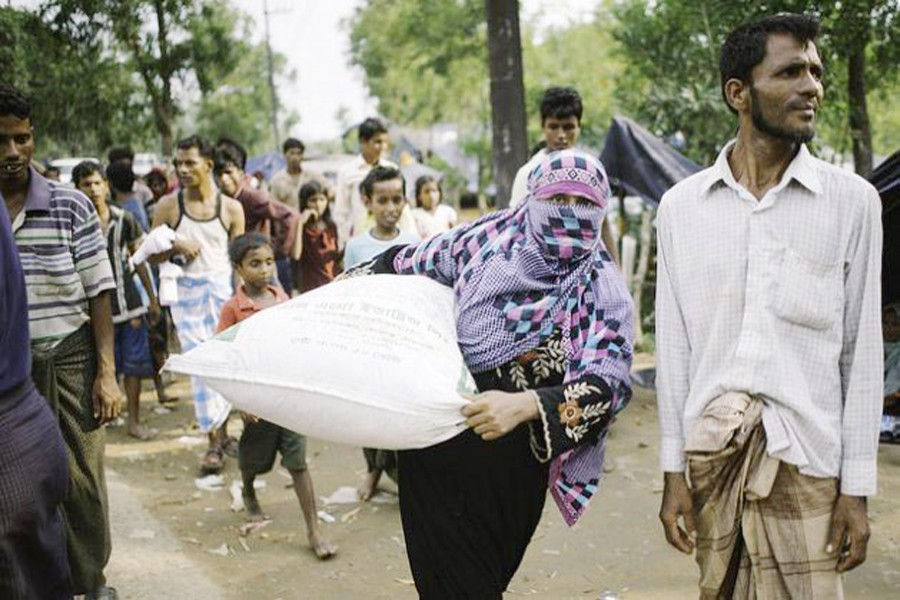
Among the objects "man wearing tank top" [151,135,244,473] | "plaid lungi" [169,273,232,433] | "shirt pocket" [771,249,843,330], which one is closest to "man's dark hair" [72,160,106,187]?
"man wearing tank top" [151,135,244,473]

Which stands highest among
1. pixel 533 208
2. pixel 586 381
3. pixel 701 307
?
pixel 533 208

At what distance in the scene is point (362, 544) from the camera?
423 centimetres

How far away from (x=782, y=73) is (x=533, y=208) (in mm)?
691

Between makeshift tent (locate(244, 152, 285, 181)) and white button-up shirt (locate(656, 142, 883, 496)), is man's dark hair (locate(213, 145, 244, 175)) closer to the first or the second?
white button-up shirt (locate(656, 142, 883, 496))

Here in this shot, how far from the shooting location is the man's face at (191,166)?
16.9ft

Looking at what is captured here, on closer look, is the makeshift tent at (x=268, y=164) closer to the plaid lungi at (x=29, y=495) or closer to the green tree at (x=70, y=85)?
the green tree at (x=70, y=85)

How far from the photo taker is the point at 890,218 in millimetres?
3895

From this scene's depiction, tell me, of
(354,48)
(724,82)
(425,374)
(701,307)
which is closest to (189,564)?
(425,374)

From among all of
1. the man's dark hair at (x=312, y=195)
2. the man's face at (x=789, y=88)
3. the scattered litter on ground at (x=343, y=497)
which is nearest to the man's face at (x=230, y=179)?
the man's dark hair at (x=312, y=195)

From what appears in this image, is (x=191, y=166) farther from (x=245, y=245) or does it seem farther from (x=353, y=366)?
(x=353, y=366)

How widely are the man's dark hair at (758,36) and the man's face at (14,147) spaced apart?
2.20 meters

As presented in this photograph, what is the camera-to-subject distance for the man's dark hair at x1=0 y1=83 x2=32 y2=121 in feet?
9.39

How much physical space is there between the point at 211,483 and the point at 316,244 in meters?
2.17

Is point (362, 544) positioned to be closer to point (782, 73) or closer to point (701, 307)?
point (701, 307)
